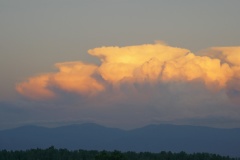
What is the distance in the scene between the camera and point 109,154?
342 feet

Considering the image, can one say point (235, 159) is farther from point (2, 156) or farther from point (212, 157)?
point (2, 156)

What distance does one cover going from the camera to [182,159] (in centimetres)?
16688

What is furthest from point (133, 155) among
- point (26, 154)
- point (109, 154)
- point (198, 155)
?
point (109, 154)

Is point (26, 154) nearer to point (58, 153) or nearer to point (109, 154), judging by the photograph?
point (58, 153)

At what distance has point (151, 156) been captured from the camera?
16925cm

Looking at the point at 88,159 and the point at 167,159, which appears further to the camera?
the point at 167,159

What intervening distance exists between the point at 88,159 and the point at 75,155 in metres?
11.4

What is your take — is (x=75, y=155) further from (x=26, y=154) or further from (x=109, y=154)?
(x=109, y=154)

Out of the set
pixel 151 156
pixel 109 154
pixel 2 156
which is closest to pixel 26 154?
pixel 2 156

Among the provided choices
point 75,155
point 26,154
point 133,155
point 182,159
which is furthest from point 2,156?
point 182,159

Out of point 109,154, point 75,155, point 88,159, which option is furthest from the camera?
point 75,155

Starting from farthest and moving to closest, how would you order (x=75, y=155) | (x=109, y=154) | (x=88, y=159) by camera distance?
1. (x=75, y=155)
2. (x=88, y=159)
3. (x=109, y=154)

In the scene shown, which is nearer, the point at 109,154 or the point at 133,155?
the point at 109,154

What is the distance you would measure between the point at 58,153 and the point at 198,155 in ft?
127
